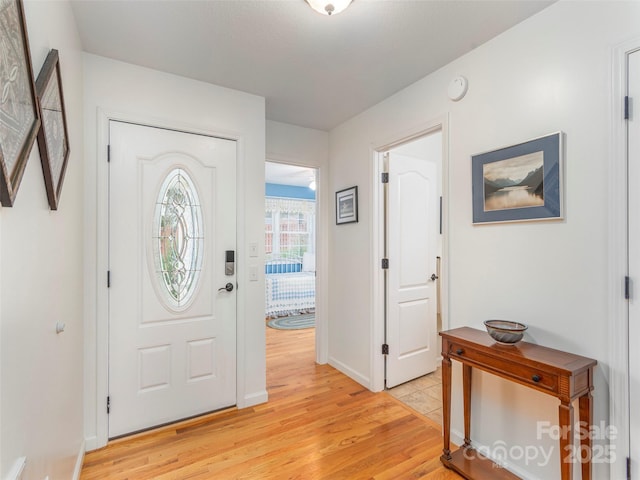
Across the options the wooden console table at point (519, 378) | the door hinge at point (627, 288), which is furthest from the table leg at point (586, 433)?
the door hinge at point (627, 288)

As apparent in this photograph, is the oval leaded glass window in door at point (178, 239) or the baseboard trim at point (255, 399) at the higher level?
the oval leaded glass window in door at point (178, 239)

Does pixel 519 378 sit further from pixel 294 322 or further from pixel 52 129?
pixel 294 322

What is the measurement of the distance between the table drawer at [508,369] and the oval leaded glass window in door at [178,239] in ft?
5.99

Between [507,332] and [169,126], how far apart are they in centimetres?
247

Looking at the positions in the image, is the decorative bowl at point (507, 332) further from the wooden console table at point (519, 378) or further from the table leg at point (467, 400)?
the table leg at point (467, 400)

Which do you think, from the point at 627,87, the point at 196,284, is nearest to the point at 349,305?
the point at 196,284

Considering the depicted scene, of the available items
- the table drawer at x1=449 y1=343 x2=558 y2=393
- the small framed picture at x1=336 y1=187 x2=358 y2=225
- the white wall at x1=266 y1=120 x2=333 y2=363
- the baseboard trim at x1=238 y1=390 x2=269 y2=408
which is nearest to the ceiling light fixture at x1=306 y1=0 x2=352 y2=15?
the small framed picture at x1=336 y1=187 x2=358 y2=225

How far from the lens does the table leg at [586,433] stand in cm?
137

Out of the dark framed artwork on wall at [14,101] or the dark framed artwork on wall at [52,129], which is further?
the dark framed artwork on wall at [52,129]

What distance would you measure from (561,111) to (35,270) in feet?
7.75

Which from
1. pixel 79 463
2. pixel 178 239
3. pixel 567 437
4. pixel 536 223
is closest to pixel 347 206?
pixel 178 239

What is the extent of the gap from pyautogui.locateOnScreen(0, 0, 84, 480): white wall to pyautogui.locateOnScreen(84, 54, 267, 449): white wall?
0.38 ft

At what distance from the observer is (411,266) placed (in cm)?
295

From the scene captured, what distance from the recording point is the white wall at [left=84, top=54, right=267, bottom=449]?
2008mm
